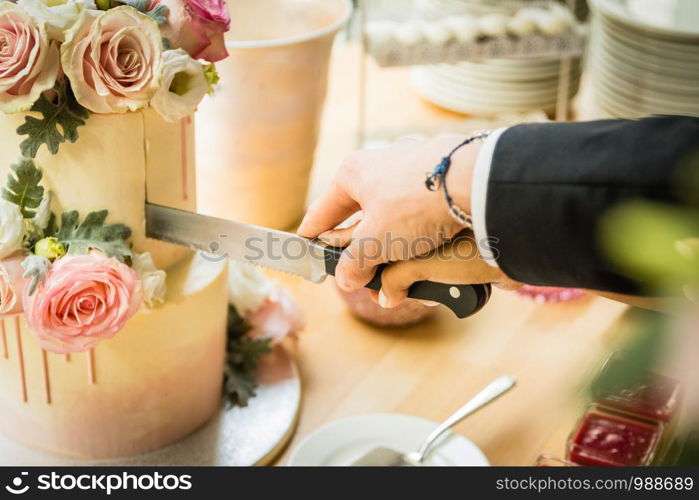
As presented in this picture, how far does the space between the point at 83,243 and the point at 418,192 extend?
0.31 m

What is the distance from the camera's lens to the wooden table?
0.94 metres

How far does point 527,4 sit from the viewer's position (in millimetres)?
1566

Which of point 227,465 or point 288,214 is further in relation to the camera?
point 288,214

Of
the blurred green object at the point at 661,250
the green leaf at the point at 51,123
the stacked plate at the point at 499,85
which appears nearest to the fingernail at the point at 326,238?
the green leaf at the point at 51,123

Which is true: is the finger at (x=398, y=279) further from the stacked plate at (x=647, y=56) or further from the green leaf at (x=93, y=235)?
the stacked plate at (x=647, y=56)

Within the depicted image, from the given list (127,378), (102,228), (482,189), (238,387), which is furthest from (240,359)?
(482,189)

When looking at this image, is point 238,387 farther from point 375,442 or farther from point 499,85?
point 499,85

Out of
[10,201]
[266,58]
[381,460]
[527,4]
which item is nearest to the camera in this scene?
[10,201]

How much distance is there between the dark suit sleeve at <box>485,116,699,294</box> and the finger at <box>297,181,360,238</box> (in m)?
0.15

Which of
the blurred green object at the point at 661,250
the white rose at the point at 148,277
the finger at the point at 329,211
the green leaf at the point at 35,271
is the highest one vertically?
the blurred green object at the point at 661,250

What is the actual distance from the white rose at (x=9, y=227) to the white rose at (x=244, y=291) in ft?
1.07

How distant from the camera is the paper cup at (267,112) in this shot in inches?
43.8

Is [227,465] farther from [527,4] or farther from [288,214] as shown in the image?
[527,4]

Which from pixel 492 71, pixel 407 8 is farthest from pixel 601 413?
pixel 407 8
